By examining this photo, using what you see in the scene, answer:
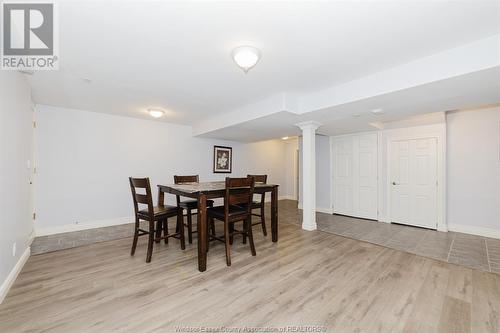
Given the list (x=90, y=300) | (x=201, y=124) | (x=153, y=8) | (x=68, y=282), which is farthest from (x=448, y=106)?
(x=68, y=282)

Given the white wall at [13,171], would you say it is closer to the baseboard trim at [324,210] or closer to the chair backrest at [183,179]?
the chair backrest at [183,179]

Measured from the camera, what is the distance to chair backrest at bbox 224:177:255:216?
2596 millimetres

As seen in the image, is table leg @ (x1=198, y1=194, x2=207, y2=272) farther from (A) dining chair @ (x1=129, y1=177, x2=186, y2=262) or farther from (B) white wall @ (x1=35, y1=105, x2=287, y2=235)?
(B) white wall @ (x1=35, y1=105, x2=287, y2=235)

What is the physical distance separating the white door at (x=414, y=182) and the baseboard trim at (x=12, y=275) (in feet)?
19.5

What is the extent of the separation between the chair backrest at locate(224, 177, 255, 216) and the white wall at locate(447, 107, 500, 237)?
4.08 metres

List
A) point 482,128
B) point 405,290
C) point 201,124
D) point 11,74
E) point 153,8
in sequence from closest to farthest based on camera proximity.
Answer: point 153,8 → point 405,290 → point 11,74 → point 482,128 → point 201,124

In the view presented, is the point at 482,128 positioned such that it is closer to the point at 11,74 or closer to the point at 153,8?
the point at 153,8

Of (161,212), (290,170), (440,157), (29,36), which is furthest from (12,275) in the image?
(290,170)

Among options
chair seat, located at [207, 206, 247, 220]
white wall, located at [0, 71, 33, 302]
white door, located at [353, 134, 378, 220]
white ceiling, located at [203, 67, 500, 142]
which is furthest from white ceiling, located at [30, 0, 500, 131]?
white door, located at [353, 134, 378, 220]

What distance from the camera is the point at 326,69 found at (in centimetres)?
251

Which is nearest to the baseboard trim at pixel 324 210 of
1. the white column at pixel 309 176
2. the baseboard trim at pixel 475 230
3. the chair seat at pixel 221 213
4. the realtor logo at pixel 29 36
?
the white column at pixel 309 176

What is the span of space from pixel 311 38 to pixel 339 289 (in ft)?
7.68

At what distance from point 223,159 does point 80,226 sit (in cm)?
359

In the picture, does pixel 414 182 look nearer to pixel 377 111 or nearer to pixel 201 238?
pixel 377 111
